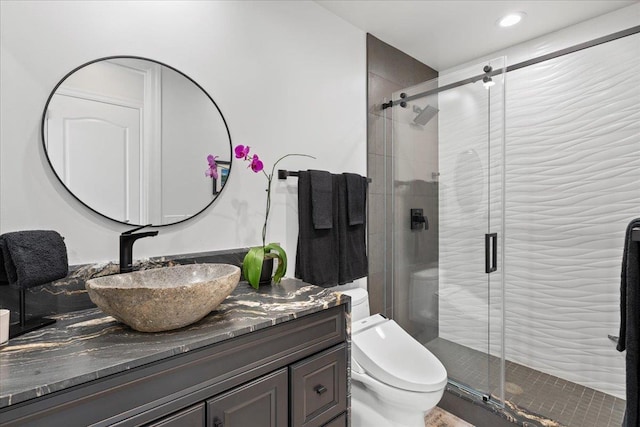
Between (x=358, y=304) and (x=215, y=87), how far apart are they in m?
1.39

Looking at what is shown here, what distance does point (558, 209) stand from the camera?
7.28ft

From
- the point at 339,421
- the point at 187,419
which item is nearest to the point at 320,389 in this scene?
the point at 339,421

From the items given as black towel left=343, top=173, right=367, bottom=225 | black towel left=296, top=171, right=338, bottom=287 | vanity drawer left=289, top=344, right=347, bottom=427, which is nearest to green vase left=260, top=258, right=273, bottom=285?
black towel left=296, top=171, right=338, bottom=287

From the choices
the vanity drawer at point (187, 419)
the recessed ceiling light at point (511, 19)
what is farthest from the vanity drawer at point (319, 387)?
the recessed ceiling light at point (511, 19)

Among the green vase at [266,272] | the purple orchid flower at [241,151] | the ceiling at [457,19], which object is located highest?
the ceiling at [457,19]

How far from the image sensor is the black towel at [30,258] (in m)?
0.91

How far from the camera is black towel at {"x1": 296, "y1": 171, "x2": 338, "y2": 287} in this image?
1746 mm

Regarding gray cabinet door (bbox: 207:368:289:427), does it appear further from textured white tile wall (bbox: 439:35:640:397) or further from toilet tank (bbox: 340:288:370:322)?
textured white tile wall (bbox: 439:35:640:397)

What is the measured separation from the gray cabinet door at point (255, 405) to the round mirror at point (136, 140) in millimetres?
762

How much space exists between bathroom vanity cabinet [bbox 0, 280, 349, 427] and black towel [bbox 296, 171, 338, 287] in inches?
22.8

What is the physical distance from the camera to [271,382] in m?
0.98

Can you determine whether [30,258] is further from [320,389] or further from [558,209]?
[558,209]

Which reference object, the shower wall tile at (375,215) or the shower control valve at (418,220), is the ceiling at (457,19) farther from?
the shower control valve at (418,220)

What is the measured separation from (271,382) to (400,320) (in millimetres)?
1618
